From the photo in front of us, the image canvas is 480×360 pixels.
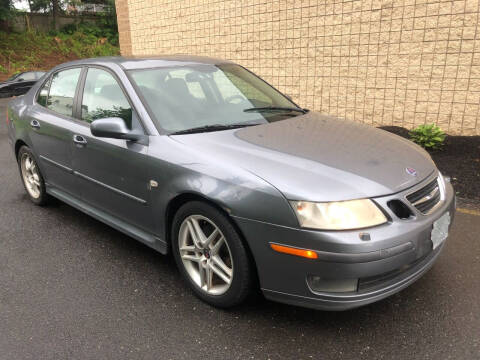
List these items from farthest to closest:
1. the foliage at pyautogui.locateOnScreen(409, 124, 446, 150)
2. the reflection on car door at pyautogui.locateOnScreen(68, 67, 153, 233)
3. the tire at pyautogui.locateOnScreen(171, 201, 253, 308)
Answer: the foliage at pyautogui.locateOnScreen(409, 124, 446, 150) < the reflection on car door at pyautogui.locateOnScreen(68, 67, 153, 233) < the tire at pyautogui.locateOnScreen(171, 201, 253, 308)

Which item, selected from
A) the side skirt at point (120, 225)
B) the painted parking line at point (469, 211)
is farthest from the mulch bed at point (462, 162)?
the side skirt at point (120, 225)

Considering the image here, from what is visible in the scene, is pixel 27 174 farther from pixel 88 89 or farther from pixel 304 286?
pixel 304 286

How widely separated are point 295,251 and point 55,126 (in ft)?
9.08

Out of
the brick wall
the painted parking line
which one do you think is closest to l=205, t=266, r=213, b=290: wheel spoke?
the painted parking line

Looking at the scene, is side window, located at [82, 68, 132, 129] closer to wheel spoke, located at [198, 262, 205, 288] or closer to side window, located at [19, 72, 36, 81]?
wheel spoke, located at [198, 262, 205, 288]

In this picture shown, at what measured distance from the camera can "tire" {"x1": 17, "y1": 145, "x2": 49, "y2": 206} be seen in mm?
4609

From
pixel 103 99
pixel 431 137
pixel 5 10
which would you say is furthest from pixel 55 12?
pixel 103 99

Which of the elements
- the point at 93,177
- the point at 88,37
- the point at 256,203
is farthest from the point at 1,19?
the point at 256,203

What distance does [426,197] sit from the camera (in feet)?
8.75

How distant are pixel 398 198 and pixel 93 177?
7.96 ft

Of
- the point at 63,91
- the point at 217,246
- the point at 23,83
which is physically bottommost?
the point at 23,83

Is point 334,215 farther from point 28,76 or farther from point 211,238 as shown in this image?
point 28,76

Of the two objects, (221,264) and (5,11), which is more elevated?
(5,11)

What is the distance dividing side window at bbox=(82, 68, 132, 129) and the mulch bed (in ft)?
12.2
